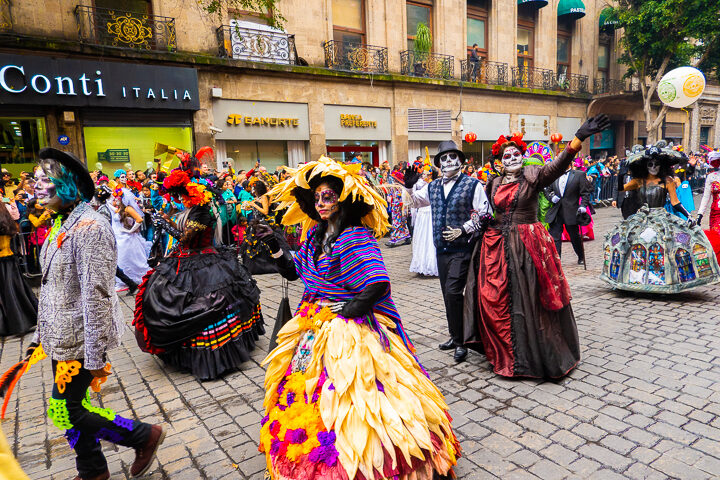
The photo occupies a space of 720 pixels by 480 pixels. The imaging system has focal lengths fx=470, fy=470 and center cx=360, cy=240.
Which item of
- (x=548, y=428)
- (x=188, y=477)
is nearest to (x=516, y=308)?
(x=548, y=428)

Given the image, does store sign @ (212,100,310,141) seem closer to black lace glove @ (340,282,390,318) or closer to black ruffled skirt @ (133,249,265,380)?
black ruffled skirt @ (133,249,265,380)

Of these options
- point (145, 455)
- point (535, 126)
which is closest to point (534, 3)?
point (535, 126)

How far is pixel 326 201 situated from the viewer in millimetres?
2764

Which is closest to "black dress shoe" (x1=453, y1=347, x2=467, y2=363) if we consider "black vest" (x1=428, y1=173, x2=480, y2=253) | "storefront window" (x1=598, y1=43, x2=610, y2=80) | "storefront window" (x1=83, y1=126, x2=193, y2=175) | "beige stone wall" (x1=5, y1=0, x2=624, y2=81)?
"black vest" (x1=428, y1=173, x2=480, y2=253)

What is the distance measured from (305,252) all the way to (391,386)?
3.13 feet

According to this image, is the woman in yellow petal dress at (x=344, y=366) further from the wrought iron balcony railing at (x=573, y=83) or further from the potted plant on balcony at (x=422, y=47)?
the wrought iron balcony railing at (x=573, y=83)

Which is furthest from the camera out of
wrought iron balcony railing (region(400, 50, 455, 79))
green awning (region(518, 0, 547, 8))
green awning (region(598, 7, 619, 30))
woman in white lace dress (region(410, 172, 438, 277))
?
green awning (region(598, 7, 619, 30))

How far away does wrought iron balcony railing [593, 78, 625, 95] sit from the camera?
2559cm

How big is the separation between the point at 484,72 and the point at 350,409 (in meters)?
Answer: 21.4

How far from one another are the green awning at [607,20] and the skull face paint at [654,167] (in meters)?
21.9

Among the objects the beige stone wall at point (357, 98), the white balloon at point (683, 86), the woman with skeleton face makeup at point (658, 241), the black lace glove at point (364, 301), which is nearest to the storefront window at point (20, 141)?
the beige stone wall at point (357, 98)

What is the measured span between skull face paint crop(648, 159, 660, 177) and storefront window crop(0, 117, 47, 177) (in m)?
13.5

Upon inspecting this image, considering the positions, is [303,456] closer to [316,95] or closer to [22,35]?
[22,35]

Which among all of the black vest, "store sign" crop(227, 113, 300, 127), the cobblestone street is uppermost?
"store sign" crop(227, 113, 300, 127)
